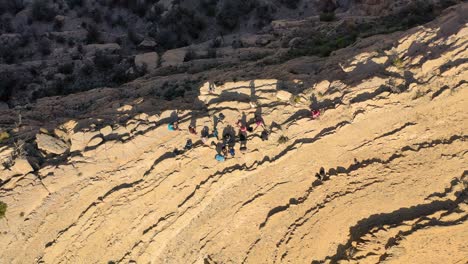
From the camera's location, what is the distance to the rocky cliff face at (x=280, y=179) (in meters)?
14.0

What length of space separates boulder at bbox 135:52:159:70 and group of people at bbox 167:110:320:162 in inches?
422

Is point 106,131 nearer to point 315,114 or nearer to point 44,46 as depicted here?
point 315,114

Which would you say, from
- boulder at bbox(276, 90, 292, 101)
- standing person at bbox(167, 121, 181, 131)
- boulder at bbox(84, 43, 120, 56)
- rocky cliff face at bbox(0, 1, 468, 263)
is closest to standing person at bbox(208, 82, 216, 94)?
rocky cliff face at bbox(0, 1, 468, 263)

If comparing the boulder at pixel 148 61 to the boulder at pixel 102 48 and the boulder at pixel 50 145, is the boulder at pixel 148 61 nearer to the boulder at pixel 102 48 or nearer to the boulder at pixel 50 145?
the boulder at pixel 102 48

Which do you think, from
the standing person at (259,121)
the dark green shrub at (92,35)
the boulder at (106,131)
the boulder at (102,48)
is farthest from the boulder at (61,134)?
the dark green shrub at (92,35)

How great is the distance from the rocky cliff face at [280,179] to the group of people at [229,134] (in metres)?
0.13

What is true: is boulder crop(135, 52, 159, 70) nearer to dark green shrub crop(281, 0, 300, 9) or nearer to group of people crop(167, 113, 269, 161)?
group of people crop(167, 113, 269, 161)

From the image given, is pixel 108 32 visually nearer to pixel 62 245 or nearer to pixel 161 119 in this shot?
pixel 161 119

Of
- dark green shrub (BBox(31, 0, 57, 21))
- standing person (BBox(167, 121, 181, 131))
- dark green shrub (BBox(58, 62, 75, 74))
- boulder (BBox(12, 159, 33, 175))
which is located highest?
dark green shrub (BBox(31, 0, 57, 21))

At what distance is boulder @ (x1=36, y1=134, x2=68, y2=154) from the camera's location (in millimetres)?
15148

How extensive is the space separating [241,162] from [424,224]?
20.0 feet

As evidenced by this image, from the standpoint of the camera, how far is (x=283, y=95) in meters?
15.7

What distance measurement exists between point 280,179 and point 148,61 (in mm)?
13923

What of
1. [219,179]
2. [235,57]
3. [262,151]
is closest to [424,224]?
[262,151]
